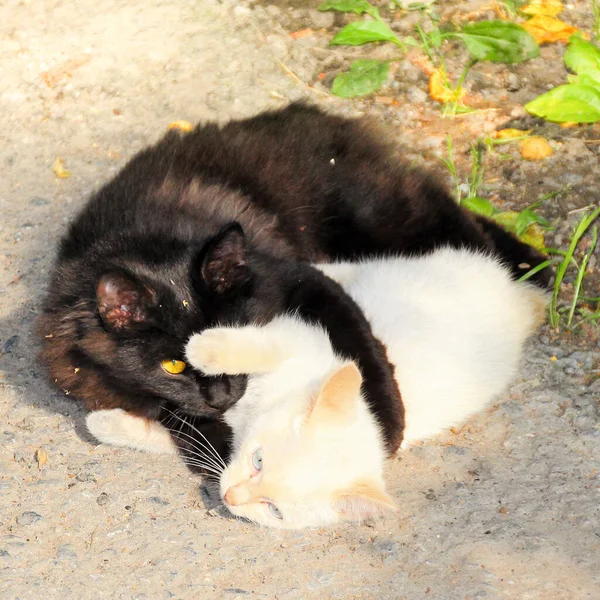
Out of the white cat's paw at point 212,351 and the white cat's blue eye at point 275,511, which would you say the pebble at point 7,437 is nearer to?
the white cat's paw at point 212,351

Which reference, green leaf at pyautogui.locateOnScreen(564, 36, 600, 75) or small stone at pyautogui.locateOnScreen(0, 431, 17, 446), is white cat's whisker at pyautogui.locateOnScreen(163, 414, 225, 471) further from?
green leaf at pyautogui.locateOnScreen(564, 36, 600, 75)

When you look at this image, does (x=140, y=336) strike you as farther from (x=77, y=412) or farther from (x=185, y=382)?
(x=77, y=412)

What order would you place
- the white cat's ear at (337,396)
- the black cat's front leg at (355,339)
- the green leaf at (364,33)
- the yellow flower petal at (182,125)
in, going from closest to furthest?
the white cat's ear at (337,396) → the black cat's front leg at (355,339) → the yellow flower petal at (182,125) → the green leaf at (364,33)

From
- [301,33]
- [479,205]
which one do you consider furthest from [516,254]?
[301,33]

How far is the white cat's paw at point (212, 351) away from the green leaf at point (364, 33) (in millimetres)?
2422

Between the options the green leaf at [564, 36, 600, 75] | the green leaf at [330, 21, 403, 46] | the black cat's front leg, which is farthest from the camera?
the green leaf at [330, 21, 403, 46]

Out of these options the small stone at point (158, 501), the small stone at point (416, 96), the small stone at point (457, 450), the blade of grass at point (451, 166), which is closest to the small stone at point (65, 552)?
the small stone at point (158, 501)

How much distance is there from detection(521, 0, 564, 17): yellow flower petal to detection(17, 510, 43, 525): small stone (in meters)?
3.65

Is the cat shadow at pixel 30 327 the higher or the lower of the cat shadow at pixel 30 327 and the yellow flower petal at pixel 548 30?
the lower

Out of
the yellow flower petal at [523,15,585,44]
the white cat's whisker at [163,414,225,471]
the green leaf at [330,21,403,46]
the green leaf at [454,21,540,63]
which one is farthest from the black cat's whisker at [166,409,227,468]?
the yellow flower petal at [523,15,585,44]

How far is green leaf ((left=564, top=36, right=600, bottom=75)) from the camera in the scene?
423 centimetres

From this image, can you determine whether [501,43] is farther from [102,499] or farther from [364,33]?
[102,499]

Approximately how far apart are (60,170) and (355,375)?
7.53ft

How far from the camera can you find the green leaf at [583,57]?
423 centimetres
